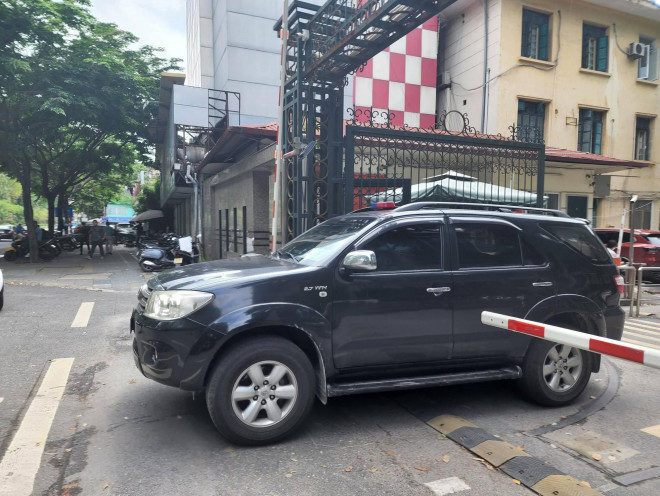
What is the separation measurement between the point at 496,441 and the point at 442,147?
586cm

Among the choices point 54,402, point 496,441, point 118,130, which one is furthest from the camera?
point 118,130

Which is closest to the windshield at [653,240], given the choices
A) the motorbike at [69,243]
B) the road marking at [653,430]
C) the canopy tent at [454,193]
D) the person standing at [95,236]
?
the canopy tent at [454,193]

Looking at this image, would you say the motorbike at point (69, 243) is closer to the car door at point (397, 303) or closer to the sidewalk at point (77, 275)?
the sidewalk at point (77, 275)

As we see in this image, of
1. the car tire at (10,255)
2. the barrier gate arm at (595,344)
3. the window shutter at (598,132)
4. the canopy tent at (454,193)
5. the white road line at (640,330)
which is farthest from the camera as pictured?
the car tire at (10,255)

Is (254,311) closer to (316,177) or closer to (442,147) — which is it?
(316,177)

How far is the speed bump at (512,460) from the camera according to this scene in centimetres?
302

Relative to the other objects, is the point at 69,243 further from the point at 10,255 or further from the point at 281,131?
the point at 281,131

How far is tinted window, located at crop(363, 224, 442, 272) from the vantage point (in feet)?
13.1

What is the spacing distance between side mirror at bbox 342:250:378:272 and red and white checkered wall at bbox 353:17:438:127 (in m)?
14.7

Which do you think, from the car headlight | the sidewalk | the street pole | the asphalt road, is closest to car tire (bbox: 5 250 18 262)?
the sidewalk

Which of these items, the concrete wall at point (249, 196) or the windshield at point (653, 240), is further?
the windshield at point (653, 240)

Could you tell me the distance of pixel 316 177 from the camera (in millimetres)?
8453

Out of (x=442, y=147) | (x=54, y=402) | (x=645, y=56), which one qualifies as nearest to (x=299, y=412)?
(x=54, y=402)

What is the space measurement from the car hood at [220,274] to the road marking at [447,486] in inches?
66.7
